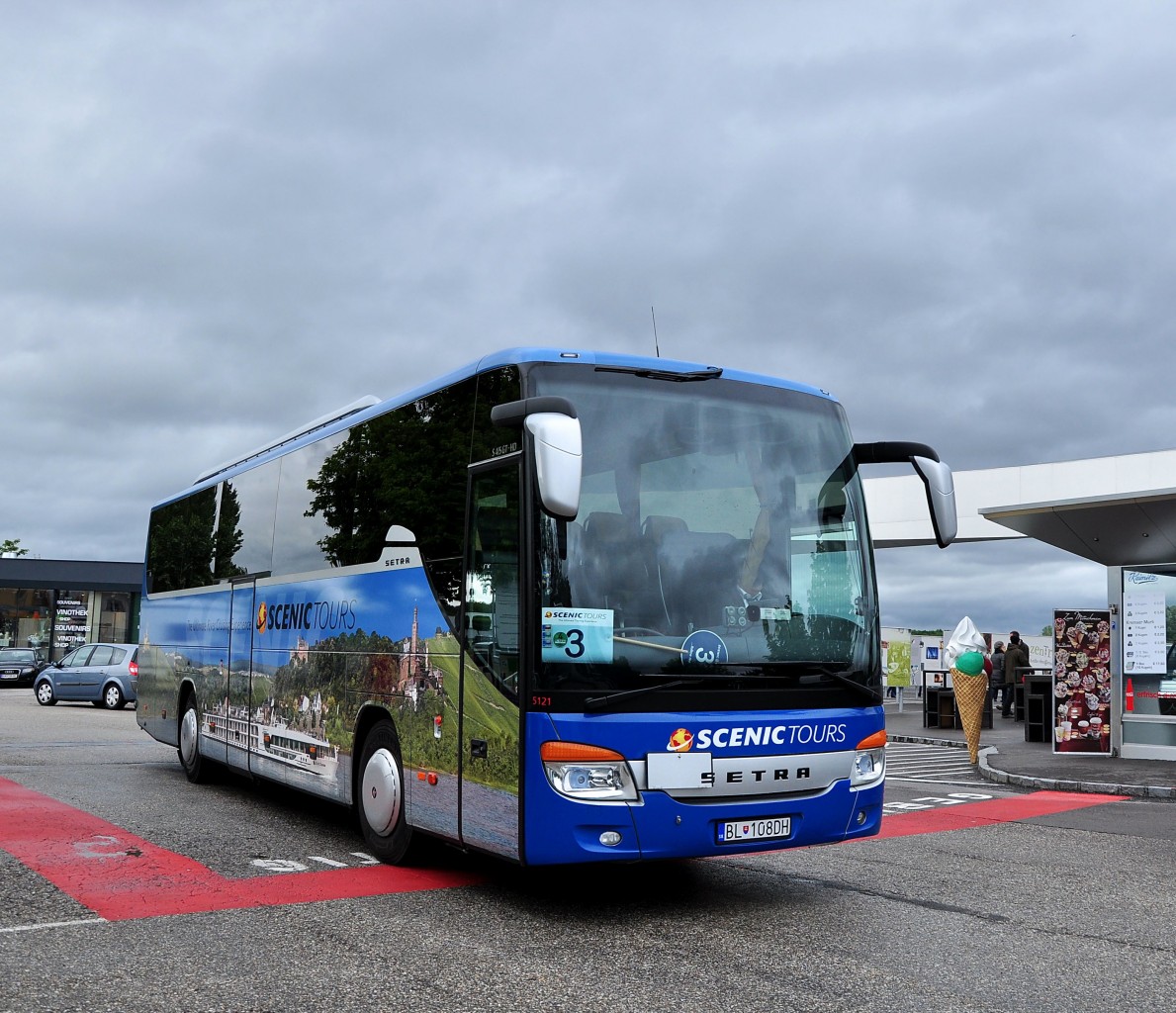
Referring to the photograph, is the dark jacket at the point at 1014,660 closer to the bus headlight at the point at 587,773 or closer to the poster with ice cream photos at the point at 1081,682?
the poster with ice cream photos at the point at 1081,682

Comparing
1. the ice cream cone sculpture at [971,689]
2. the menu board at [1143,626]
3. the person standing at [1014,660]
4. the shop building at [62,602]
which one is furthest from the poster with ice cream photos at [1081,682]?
the shop building at [62,602]

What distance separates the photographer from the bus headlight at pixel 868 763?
709 centimetres

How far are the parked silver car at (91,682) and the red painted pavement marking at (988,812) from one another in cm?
2155

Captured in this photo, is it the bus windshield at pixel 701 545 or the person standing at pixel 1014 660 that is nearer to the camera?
the bus windshield at pixel 701 545

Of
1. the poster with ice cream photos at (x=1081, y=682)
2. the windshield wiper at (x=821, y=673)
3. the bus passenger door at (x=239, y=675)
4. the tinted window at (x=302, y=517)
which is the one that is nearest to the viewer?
the windshield wiper at (x=821, y=673)

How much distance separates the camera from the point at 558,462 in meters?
5.75

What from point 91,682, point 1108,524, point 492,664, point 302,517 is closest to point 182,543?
point 302,517

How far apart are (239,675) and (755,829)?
6051 millimetres

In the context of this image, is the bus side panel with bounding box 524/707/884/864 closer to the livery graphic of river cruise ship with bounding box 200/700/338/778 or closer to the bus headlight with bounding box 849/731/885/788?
the bus headlight with bounding box 849/731/885/788

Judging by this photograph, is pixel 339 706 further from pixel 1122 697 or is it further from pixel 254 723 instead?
pixel 1122 697

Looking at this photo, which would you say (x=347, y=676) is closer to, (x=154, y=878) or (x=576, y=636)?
(x=154, y=878)

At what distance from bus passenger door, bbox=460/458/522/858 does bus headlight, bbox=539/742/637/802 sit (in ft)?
0.74

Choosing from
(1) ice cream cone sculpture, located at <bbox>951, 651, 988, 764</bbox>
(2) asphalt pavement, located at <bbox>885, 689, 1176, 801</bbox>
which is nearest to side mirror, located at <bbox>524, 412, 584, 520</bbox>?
(2) asphalt pavement, located at <bbox>885, 689, 1176, 801</bbox>

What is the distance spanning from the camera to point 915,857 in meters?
8.92
